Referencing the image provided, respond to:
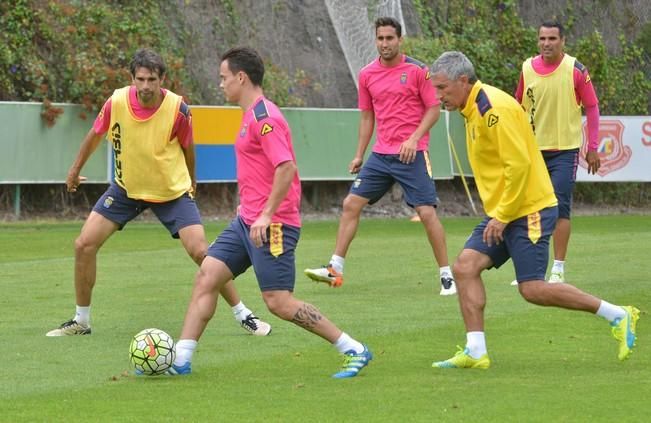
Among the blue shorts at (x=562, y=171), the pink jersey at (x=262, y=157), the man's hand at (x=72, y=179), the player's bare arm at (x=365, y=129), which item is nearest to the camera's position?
the pink jersey at (x=262, y=157)

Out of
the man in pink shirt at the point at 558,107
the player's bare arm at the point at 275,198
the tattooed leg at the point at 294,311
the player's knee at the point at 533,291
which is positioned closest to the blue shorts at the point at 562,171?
the man in pink shirt at the point at 558,107

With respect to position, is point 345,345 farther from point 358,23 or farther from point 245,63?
point 358,23

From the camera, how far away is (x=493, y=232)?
27.3 ft

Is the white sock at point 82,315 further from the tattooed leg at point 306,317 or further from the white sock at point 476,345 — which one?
the white sock at point 476,345

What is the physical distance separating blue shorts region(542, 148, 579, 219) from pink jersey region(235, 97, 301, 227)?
4683mm

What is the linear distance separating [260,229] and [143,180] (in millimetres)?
2479

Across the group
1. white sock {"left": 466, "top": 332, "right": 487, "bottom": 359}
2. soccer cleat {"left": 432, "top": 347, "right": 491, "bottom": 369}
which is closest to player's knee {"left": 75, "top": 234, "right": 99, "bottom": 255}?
soccer cleat {"left": 432, "top": 347, "right": 491, "bottom": 369}

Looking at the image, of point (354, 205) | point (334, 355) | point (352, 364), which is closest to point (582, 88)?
point (354, 205)

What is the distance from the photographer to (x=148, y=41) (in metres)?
26.0

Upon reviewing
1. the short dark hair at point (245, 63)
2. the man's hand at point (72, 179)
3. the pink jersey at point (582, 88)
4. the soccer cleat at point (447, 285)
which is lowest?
the soccer cleat at point (447, 285)

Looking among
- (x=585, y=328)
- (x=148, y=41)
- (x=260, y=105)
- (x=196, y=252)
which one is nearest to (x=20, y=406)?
(x=260, y=105)

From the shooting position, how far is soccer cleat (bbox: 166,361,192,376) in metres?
8.27

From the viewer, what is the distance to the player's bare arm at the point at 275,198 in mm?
7820

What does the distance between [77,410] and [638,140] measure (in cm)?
2126
